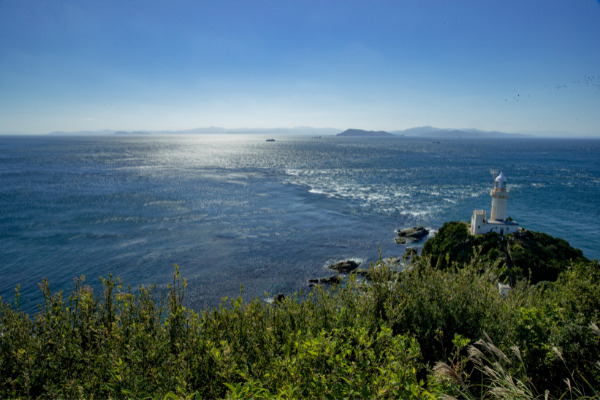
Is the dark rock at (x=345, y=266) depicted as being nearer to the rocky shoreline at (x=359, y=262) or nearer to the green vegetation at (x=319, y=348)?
the rocky shoreline at (x=359, y=262)

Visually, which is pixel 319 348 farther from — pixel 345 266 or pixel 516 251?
pixel 516 251

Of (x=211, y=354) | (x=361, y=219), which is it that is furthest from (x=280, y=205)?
(x=211, y=354)

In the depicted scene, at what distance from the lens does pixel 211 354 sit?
5.77 metres

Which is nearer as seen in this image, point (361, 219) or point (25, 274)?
point (25, 274)

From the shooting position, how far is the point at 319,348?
17.5ft

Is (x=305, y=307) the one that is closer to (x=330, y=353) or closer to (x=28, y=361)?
(x=330, y=353)

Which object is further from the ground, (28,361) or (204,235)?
(28,361)

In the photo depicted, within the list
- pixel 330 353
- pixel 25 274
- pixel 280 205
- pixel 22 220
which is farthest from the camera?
pixel 280 205

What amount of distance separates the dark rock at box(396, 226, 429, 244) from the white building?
367 inches

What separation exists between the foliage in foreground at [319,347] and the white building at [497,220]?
28.2 meters

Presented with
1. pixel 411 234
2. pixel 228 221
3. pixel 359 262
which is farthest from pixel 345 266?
pixel 228 221

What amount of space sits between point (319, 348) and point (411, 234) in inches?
1669

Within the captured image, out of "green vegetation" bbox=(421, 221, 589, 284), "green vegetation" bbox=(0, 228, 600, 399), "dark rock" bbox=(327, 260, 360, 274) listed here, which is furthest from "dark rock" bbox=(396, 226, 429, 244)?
"green vegetation" bbox=(0, 228, 600, 399)

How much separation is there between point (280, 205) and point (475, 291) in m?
52.8
